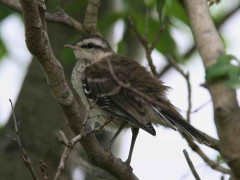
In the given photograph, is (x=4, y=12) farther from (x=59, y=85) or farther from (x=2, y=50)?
(x=2, y=50)

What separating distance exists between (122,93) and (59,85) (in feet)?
6.16

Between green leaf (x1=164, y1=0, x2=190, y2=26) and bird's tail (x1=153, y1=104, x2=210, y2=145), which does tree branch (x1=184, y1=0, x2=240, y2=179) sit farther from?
green leaf (x1=164, y1=0, x2=190, y2=26)

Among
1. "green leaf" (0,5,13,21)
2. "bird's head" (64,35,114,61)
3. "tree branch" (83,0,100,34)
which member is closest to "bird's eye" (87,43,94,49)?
"bird's head" (64,35,114,61)

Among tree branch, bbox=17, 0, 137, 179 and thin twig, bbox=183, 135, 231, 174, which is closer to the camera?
tree branch, bbox=17, 0, 137, 179

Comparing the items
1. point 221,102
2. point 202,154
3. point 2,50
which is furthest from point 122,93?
point 221,102

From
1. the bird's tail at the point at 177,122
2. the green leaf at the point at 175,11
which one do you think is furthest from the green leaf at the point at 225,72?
the green leaf at the point at 175,11

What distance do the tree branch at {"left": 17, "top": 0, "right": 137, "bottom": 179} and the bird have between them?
0.49m

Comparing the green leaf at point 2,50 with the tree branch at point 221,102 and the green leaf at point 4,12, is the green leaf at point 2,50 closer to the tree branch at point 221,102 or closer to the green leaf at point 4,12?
the green leaf at point 4,12

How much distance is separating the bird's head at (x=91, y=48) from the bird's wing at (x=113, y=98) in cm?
33

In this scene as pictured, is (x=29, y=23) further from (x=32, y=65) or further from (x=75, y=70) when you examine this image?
(x=32, y=65)

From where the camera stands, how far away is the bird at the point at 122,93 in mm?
5422

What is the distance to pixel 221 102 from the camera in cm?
251

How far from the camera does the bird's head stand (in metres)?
6.54

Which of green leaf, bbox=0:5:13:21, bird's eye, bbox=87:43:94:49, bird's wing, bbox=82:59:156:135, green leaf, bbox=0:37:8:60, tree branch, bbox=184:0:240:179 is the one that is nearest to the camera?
tree branch, bbox=184:0:240:179
